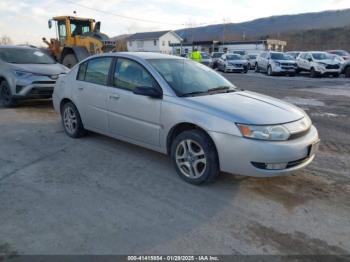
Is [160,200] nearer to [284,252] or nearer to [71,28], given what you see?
[284,252]

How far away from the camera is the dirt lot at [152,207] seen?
3291 millimetres

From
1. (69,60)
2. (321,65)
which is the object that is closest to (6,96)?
(69,60)

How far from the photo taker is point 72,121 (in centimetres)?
662

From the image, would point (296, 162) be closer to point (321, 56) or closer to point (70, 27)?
point (70, 27)

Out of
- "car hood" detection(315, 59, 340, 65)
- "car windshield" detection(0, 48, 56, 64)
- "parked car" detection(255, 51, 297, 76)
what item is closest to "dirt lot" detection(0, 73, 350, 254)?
"car windshield" detection(0, 48, 56, 64)

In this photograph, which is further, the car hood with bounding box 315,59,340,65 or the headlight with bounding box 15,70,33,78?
the car hood with bounding box 315,59,340,65

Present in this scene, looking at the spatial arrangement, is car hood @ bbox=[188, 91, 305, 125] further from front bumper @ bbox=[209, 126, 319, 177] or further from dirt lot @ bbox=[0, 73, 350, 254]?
dirt lot @ bbox=[0, 73, 350, 254]

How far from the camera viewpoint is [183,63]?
564 cm

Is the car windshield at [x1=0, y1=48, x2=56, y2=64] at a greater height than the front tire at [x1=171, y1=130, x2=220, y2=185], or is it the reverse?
the car windshield at [x1=0, y1=48, x2=56, y2=64]

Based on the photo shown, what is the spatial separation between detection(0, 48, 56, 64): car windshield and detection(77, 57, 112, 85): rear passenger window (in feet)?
15.1

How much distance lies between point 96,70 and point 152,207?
117 inches

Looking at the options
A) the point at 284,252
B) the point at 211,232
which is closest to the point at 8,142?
the point at 211,232

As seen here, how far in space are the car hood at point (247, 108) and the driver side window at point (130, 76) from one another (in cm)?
81

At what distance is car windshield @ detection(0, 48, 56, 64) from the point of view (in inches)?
398
